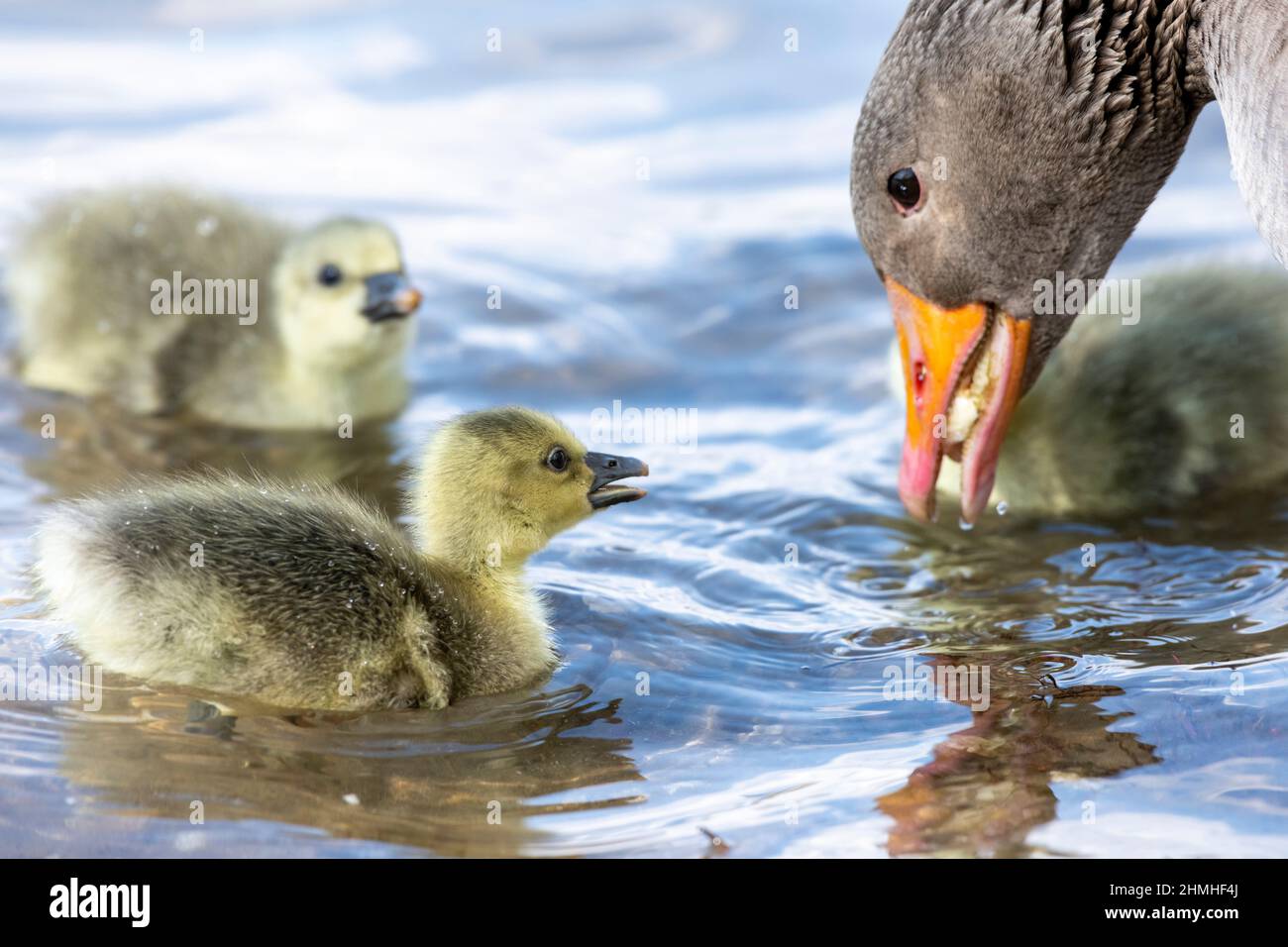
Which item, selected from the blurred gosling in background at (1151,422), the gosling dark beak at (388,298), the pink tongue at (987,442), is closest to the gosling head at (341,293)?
the gosling dark beak at (388,298)

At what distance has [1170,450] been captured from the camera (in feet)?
20.4

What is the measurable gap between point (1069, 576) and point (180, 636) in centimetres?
275

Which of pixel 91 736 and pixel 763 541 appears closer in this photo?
pixel 91 736

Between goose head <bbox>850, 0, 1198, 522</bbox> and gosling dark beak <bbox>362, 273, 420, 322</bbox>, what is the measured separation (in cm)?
236

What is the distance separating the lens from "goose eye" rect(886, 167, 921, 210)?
15.8ft

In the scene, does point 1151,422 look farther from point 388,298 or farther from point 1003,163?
point 388,298

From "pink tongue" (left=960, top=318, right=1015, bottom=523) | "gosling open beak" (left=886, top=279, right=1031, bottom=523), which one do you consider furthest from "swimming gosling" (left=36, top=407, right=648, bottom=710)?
"pink tongue" (left=960, top=318, right=1015, bottom=523)

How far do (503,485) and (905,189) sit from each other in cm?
135

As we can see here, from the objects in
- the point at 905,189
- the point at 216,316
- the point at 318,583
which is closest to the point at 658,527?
the point at 905,189

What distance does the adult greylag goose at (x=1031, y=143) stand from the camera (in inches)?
182

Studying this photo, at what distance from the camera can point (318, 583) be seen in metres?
4.36

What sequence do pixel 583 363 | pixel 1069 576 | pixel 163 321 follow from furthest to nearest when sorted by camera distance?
pixel 583 363, pixel 163 321, pixel 1069 576

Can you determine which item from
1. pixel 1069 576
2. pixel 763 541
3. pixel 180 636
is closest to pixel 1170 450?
pixel 1069 576

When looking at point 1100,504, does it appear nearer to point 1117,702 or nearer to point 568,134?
point 1117,702
